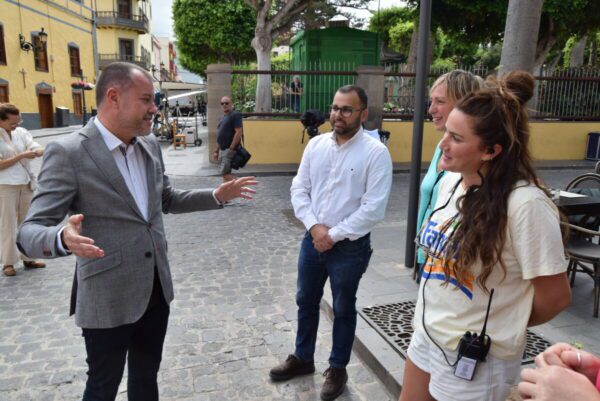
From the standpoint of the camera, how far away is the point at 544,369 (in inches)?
53.1

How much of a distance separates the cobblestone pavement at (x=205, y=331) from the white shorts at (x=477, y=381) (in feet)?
4.68

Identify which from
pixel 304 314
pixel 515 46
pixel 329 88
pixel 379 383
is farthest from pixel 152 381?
pixel 329 88

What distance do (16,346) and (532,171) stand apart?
4.03 m

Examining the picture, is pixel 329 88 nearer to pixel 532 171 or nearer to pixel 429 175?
pixel 429 175

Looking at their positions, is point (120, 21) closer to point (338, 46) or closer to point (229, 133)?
point (338, 46)

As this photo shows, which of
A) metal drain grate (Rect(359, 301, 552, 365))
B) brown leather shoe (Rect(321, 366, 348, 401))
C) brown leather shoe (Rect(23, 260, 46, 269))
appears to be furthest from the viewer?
brown leather shoe (Rect(23, 260, 46, 269))

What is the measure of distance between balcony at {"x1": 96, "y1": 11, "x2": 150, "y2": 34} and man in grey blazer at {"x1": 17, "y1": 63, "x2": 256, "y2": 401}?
164 feet

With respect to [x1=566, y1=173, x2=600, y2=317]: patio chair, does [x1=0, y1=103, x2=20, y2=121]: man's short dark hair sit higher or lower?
higher

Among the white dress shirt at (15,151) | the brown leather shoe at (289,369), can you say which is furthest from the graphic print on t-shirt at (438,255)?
the white dress shirt at (15,151)

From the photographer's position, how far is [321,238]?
114 inches

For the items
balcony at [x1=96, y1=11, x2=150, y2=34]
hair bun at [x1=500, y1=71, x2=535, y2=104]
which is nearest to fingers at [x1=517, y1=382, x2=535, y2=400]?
hair bun at [x1=500, y1=71, x2=535, y2=104]

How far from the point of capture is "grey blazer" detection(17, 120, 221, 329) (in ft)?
6.73

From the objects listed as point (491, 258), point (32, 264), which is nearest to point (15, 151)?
point (32, 264)

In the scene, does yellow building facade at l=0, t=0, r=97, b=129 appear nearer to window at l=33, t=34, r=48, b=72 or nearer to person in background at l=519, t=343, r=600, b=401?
window at l=33, t=34, r=48, b=72
